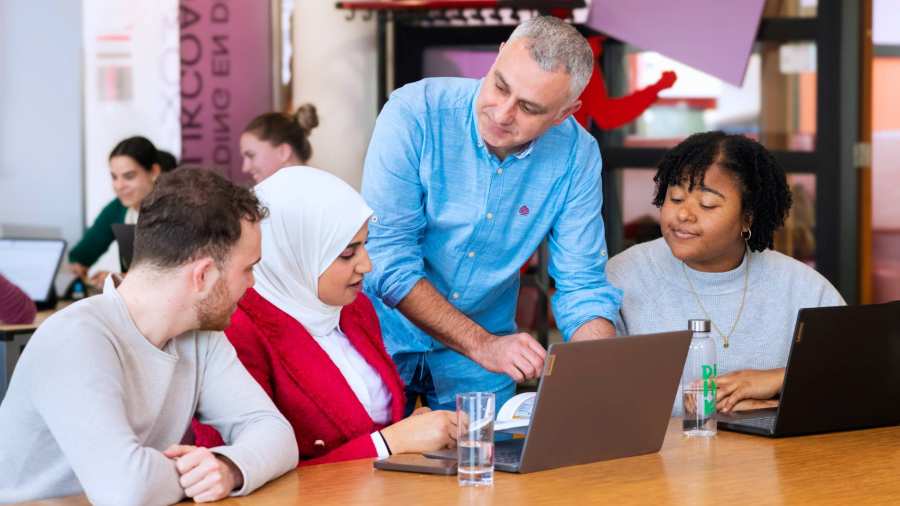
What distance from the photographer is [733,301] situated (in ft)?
9.17

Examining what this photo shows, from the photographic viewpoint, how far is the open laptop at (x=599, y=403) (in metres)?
1.88

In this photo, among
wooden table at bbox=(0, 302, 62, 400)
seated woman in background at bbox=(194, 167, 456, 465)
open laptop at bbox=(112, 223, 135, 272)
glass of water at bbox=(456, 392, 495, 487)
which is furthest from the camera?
open laptop at bbox=(112, 223, 135, 272)

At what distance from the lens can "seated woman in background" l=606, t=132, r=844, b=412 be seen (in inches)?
108

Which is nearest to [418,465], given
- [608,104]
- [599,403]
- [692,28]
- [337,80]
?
[599,403]

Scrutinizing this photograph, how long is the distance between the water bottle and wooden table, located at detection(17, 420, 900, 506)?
118mm

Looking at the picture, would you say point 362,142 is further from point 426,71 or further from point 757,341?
point 757,341

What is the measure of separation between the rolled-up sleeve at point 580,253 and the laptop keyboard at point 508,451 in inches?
23.4

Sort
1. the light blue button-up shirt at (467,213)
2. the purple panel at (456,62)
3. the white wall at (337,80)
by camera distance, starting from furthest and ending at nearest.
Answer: the white wall at (337,80), the purple panel at (456,62), the light blue button-up shirt at (467,213)

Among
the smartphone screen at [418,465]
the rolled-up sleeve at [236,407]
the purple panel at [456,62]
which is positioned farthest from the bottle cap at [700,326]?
the purple panel at [456,62]

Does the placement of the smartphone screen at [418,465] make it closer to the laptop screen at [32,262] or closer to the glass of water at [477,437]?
the glass of water at [477,437]

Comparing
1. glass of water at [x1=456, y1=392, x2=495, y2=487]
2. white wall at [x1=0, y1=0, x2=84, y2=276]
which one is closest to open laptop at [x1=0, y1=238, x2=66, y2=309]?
white wall at [x1=0, y1=0, x2=84, y2=276]

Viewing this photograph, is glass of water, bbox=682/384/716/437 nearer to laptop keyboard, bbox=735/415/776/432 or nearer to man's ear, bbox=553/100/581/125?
laptop keyboard, bbox=735/415/776/432

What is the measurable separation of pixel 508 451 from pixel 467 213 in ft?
2.49

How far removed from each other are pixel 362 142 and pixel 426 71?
42 centimetres
